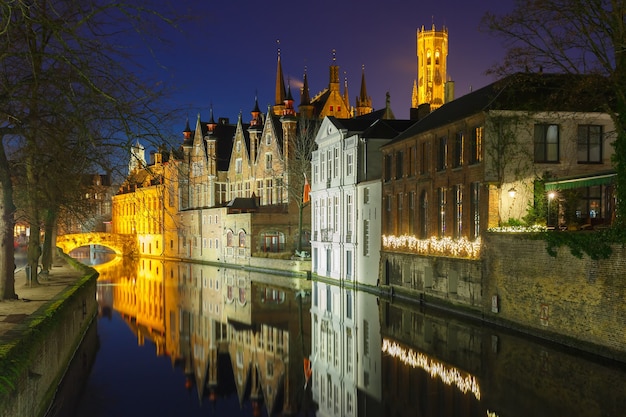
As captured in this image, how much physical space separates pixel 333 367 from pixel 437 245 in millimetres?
13251

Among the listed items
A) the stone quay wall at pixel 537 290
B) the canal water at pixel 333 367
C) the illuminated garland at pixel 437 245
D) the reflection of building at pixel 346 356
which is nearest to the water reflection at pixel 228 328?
the canal water at pixel 333 367

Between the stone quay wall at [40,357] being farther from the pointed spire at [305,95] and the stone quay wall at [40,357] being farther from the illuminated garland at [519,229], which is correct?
the pointed spire at [305,95]

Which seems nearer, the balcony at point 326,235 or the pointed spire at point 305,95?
the balcony at point 326,235

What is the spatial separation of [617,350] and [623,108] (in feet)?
26.1

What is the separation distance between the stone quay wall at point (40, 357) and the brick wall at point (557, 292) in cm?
1528

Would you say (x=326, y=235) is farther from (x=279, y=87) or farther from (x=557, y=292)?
(x=279, y=87)

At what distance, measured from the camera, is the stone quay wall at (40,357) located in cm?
1080

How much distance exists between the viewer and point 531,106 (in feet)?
88.7

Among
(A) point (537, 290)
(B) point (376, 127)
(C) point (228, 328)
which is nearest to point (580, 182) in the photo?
(A) point (537, 290)

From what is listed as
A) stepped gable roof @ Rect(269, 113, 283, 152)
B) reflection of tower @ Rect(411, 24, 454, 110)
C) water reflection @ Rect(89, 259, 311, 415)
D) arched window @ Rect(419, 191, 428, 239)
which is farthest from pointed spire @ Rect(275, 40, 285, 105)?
reflection of tower @ Rect(411, 24, 454, 110)

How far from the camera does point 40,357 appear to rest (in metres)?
13.8

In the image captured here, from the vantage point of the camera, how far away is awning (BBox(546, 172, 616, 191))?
24.4 m

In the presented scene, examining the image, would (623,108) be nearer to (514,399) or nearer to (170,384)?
(514,399)

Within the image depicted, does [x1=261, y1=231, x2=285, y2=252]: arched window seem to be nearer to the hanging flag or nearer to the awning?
the hanging flag
